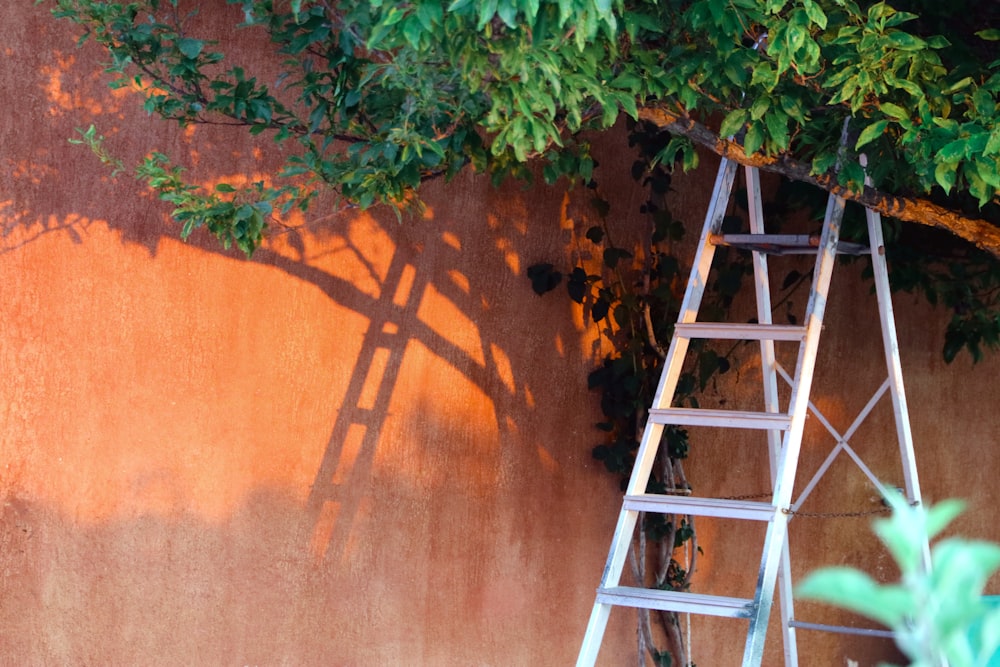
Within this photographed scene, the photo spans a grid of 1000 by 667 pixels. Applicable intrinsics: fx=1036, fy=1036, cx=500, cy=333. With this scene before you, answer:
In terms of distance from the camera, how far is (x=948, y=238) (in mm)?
3777

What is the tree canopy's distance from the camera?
180cm

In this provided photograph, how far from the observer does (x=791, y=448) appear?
8.78 ft

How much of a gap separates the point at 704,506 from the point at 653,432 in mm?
312

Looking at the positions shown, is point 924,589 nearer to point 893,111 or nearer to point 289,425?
point 893,111

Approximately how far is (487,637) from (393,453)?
730mm

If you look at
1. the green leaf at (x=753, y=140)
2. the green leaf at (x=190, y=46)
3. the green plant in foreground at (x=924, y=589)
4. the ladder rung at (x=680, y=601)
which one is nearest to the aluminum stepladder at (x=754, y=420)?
the ladder rung at (x=680, y=601)

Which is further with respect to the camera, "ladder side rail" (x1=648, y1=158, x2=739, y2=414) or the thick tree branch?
"ladder side rail" (x1=648, y1=158, x2=739, y2=414)

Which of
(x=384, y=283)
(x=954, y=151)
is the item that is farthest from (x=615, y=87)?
(x=384, y=283)

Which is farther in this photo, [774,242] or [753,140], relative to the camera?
[774,242]

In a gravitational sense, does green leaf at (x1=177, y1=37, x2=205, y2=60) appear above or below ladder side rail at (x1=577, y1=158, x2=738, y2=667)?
above

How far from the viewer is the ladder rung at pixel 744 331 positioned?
2826 mm

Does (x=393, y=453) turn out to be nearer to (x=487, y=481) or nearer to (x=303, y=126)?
(x=487, y=481)

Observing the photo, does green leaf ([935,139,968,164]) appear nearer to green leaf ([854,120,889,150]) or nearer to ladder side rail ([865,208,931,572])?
green leaf ([854,120,889,150])

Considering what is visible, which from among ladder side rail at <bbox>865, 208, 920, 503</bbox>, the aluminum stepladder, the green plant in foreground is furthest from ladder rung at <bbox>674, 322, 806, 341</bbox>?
the green plant in foreground
